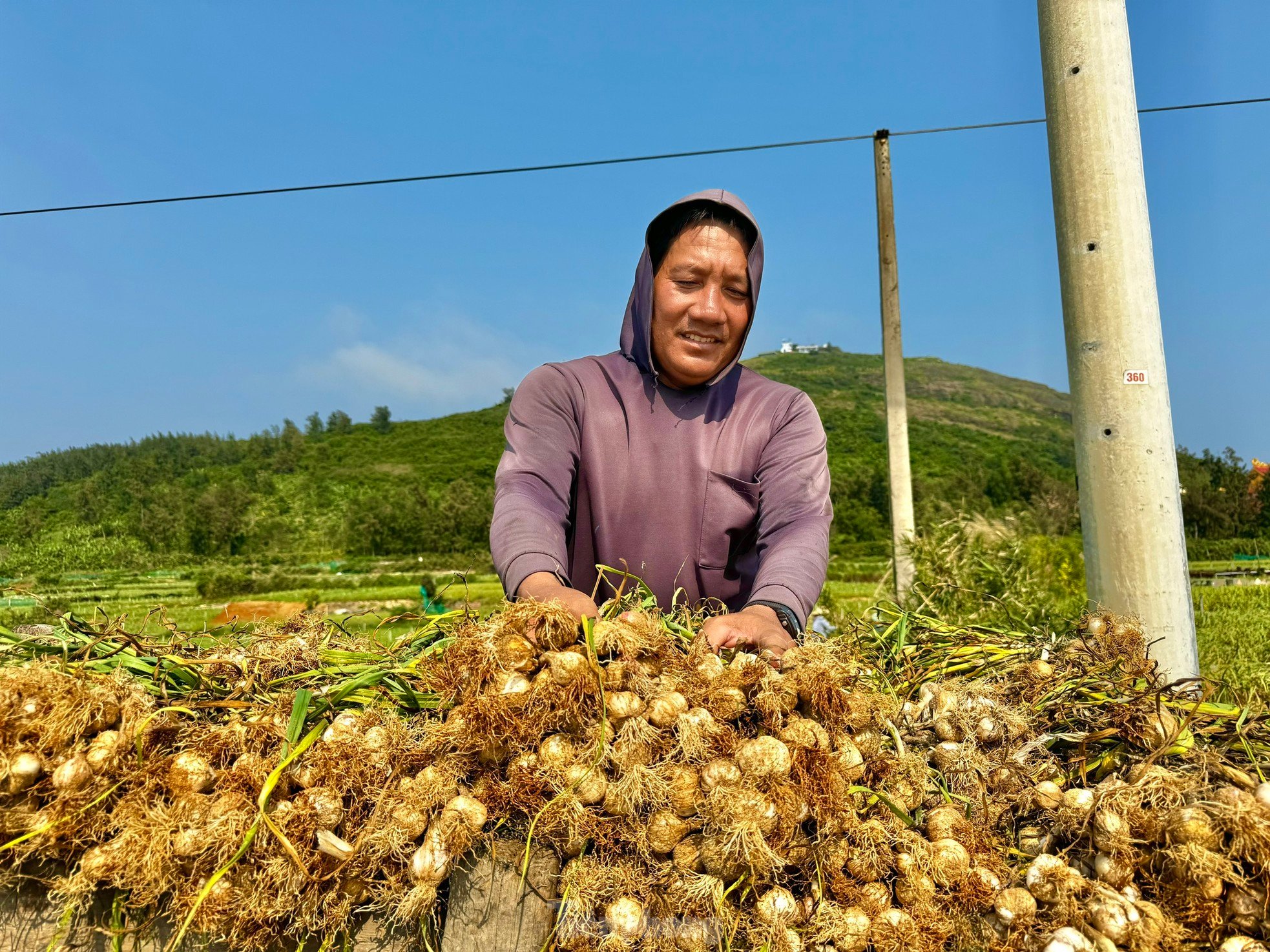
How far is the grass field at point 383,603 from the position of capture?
6.06 feet

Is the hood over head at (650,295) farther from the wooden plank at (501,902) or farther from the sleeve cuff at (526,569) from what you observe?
the wooden plank at (501,902)

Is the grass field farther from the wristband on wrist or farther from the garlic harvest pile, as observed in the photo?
the wristband on wrist

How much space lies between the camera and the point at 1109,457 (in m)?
3.19

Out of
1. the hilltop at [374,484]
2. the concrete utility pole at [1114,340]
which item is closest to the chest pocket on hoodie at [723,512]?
the concrete utility pole at [1114,340]

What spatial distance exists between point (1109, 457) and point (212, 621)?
3271 millimetres

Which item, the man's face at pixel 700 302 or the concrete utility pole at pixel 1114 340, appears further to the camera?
the concrete utility pole at pixel 1114 340

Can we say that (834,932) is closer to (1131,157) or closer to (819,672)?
(819,672)

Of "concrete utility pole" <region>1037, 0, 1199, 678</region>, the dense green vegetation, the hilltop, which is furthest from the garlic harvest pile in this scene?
the hilltop

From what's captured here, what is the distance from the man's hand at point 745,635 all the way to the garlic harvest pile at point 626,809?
10 centimetres

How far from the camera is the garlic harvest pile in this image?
1217 millimetres

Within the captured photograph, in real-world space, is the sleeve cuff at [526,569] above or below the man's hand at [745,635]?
above

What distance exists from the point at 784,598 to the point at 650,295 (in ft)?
4.33

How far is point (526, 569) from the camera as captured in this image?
204 centimetres

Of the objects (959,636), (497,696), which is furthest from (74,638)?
(959,636)
